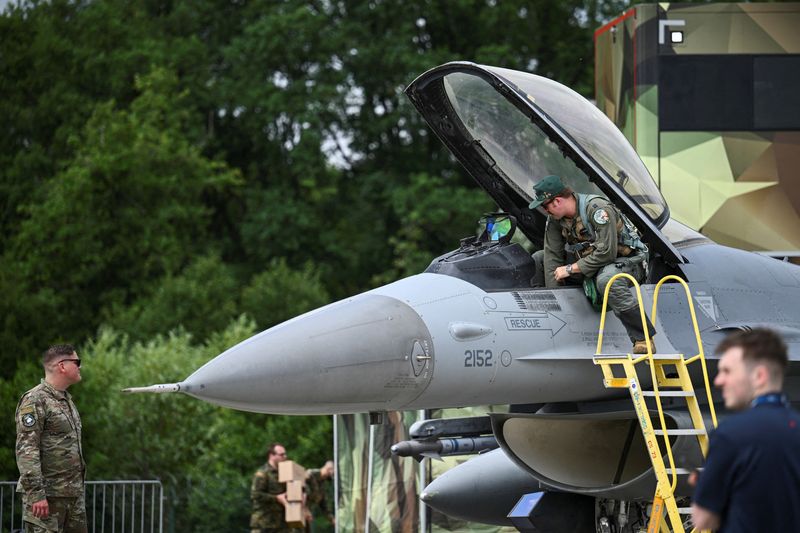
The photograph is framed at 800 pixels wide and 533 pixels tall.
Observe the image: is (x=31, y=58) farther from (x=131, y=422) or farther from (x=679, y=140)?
(x=679, y=140)

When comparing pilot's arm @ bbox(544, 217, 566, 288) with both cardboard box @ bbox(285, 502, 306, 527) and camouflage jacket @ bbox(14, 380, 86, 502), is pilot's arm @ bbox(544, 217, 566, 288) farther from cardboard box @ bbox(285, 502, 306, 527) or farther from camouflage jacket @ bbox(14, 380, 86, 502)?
cardboard box @ bbox(285, 502, 306, 527)

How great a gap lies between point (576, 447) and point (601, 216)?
1627 millimetres

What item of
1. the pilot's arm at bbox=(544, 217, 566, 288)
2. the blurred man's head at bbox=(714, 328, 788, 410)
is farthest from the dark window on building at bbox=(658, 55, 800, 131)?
the blurred man's head at bbox=(714, 328, 788, 410)

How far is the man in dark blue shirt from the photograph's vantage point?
3.96 m

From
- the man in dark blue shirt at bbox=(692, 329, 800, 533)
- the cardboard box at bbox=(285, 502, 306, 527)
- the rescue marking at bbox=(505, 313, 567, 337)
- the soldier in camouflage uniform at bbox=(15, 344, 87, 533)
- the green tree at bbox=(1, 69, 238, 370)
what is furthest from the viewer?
the green tree at bbox=(1, 69, 238, 370)

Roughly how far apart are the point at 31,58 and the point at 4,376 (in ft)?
52.6

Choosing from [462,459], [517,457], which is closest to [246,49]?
[462,459]

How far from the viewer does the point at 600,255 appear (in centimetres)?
729

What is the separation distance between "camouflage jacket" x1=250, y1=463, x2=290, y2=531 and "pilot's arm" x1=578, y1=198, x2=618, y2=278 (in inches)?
263

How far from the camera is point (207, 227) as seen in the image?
3466cm

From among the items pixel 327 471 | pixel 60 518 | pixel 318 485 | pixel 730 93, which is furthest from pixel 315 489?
pixel 730 93

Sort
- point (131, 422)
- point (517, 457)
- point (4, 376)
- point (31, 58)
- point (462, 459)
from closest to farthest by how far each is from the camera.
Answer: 1. point (517, 457)
2. point (462, 459)
3. point (131, 422)
4. point (4, 376)
5. point (31, 58)

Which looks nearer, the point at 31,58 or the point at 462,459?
the point at 462,459

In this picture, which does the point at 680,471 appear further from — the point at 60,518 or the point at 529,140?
the point at 60,518
